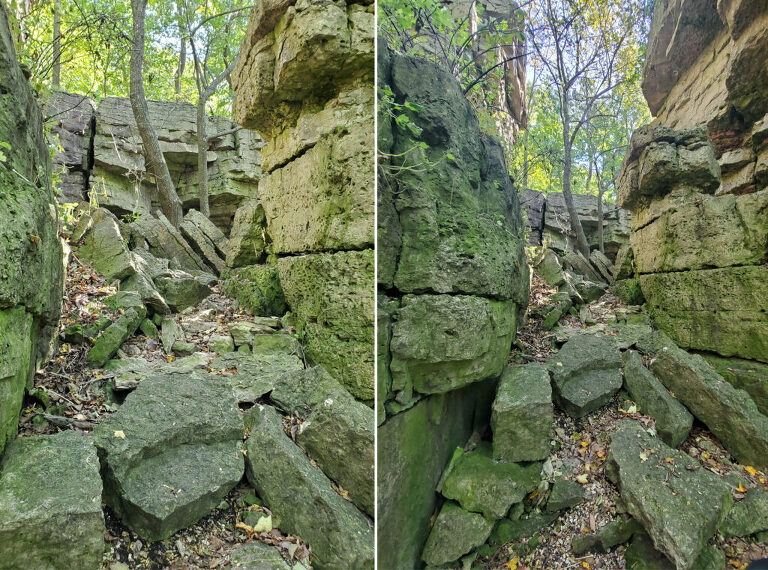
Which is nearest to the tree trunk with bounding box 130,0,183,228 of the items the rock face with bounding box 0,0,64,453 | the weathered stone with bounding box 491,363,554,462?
the rock face with bounding box 0,0,64,453

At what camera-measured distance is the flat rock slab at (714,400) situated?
2.22 metres


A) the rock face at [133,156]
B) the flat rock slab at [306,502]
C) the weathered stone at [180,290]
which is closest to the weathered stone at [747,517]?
the flat rock slab at [306,502]

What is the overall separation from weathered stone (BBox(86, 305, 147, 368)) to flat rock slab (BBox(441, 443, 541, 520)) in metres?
2.59

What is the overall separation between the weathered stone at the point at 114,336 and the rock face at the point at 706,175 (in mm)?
4114

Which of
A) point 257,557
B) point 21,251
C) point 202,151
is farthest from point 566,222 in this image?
point 202,151

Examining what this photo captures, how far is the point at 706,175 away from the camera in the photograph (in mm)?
3338

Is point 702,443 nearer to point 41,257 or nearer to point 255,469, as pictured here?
point 255,469

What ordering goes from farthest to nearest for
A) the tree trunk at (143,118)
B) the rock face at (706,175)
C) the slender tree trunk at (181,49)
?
1. the slender tree trunk at (181,49)
2. the tree trunk at (143,118)
3. the rock face at (706,175)

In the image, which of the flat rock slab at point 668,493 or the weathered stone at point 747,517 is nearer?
the weathered stone at point 747,517

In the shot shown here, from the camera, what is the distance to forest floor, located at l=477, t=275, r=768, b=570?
159 centimetres

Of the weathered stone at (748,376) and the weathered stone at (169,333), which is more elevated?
the weathered stone at (169,333)

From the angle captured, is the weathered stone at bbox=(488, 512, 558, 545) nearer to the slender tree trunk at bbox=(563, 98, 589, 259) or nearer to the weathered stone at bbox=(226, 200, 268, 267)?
the slender tree trunk at bbox=(563, 98, 589, 259)

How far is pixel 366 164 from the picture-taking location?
3023mm

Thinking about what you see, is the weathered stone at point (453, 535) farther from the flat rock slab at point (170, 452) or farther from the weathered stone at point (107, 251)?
Answer: the weathered stone at point (107, 251)
